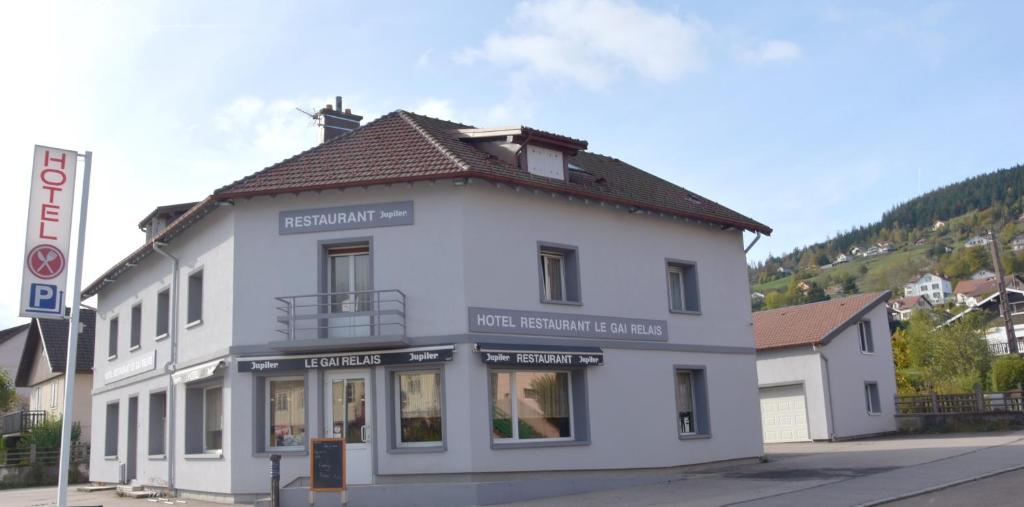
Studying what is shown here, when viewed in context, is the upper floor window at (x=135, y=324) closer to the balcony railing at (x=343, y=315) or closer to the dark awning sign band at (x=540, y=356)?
the balcony railing at (x=343, y=315)

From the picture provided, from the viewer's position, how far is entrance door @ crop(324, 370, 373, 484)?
16984 mm

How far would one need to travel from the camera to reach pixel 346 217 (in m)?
17.7

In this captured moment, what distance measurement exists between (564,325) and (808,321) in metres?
18.3

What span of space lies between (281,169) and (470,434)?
6613 millimetres

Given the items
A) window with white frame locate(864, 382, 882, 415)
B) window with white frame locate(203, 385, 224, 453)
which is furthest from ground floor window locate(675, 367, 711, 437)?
window with white frame locate(864, 382, 882, 415)

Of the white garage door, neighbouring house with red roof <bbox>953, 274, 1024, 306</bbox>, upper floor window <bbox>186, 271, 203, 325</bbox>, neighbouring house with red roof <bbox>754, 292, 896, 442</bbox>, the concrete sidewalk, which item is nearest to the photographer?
the concrete sidewalk

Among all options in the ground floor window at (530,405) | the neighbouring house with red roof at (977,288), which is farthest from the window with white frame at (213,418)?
the neighbouring house with red roof at (977,288)

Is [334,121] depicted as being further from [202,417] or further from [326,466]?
[326,466]

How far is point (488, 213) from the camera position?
17641mm

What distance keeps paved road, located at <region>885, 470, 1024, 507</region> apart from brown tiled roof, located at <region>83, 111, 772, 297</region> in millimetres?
8417

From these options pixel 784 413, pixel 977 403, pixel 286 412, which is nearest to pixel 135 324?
pixel 286 412

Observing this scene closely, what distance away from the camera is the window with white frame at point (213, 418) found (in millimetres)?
19156

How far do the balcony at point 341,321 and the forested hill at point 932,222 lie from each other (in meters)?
151

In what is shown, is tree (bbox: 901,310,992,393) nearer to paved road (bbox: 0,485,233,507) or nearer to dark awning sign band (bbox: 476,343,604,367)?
dark awning sign band (bbox: 476,343,604,367)
